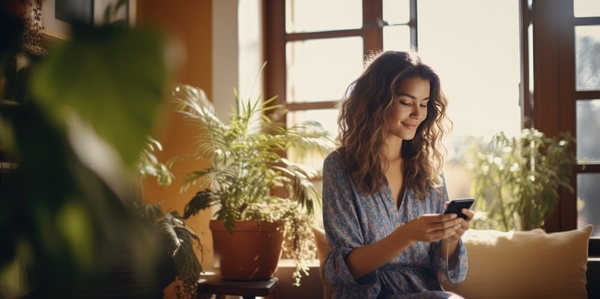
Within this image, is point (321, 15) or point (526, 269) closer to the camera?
point (526, 269)

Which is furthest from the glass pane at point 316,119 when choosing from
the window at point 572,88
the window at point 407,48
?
the window at point 572,88

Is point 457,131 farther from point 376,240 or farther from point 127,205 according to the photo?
point 127,205

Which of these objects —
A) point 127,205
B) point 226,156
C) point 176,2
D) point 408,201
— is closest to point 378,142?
point 408,201

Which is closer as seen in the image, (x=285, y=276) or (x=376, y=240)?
(x=376, y=240)

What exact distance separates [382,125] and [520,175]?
132 centimetres

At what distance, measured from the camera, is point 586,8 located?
376 cm

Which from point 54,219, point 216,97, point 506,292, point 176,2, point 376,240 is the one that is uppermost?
point 176,2

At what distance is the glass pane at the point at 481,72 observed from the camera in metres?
3.91

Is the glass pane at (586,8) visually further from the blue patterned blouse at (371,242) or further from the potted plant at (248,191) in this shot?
the blue patterned blouse at (371,242)

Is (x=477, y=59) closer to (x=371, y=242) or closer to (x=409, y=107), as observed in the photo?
(x=409, y=107)

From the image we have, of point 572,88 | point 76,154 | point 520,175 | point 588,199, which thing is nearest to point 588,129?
point 572,88

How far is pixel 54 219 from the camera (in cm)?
14

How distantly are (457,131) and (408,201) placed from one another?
136 cm

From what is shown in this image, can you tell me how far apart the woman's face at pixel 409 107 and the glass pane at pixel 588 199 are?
5.37ft
